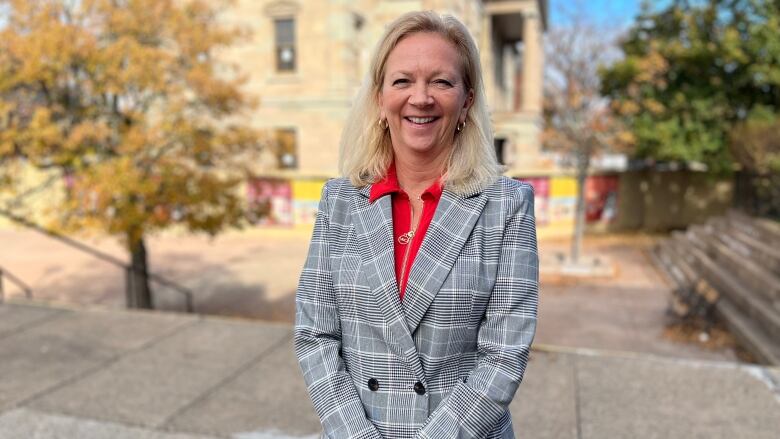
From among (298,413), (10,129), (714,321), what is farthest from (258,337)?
(714,321)

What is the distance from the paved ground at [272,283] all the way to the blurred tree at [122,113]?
63.8 inches

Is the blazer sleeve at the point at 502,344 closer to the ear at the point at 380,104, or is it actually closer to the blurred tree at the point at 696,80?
the ear at the point at 380,104

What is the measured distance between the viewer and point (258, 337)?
607 centimetres

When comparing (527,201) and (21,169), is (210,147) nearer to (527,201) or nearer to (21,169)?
(21,169)

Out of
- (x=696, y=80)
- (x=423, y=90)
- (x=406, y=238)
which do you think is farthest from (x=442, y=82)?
(x=696, y=80)

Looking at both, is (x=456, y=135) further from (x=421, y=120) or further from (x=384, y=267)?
(x=384, y=267)

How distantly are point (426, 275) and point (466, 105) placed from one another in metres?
0.57

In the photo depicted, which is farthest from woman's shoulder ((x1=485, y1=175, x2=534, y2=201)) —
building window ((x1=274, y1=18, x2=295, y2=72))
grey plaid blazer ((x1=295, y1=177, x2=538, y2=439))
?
building window ((x1=274, y1=18, x2=295, y2=72))

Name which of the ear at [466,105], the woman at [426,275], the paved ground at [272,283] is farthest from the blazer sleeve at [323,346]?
the paved ground at [272,283]

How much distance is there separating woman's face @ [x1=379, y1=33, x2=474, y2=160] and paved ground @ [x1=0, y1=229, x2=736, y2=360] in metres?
7.05

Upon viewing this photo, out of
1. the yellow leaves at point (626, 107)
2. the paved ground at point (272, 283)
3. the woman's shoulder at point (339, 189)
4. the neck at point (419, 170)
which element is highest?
the yellow leaves at point (626, 107)

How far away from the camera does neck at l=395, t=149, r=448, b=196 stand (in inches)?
74.9

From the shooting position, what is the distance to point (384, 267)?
1796mm

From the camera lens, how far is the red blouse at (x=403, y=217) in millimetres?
1837
